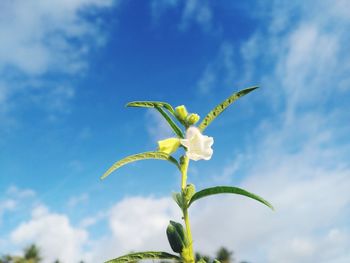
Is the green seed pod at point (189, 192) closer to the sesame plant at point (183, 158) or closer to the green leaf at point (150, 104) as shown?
the sesame plant at point (183, 158)

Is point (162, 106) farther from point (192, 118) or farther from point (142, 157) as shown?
Result: point (142, 157)

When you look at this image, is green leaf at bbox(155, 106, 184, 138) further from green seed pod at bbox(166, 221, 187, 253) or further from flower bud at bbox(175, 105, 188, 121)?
green seed pod at bbox(166, 221, 187, 253)

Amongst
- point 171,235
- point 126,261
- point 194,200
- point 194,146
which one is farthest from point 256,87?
point 126,261

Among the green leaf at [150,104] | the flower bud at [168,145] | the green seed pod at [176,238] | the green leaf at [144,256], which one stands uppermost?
the green leaf at [150,104]

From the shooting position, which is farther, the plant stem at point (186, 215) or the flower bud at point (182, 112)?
the flower bud at point (182, 112)

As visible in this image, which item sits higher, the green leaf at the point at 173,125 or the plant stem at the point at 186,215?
the green leaf at the point at 173,125

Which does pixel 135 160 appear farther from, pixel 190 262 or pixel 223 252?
pixel 223 252

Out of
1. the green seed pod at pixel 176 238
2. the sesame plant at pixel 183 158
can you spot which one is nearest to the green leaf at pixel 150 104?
the sesame plant at pixel 183 158
